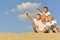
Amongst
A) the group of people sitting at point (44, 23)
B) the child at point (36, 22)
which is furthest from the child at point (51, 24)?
the child at point (36, 22)

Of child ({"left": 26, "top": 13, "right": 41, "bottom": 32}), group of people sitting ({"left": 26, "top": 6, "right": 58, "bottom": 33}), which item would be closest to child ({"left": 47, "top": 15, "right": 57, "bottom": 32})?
group of people sitting ({"left": 26, "top": 6, "right": 58, "bottom": 33})

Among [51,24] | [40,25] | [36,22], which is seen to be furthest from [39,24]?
[51,24]

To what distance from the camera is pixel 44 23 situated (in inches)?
349

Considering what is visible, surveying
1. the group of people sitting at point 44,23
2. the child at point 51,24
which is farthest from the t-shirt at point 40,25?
the child at point 51,24

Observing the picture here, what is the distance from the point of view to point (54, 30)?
8906 mm

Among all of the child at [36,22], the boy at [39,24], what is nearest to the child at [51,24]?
the boy at [39,24]

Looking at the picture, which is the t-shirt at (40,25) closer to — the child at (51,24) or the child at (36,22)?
the child at (36,22)

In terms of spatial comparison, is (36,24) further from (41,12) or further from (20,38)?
(20,38)

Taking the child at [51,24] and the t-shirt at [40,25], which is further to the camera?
the child at [51,24]

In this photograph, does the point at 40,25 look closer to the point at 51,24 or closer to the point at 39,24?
the point at 39,24

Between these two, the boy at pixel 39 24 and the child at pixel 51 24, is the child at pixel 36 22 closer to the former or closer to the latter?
the boy at pixel 39 24

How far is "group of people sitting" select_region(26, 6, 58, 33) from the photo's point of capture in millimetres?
8805

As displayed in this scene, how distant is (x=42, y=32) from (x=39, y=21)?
557mm

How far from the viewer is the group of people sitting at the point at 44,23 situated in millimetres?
8805
